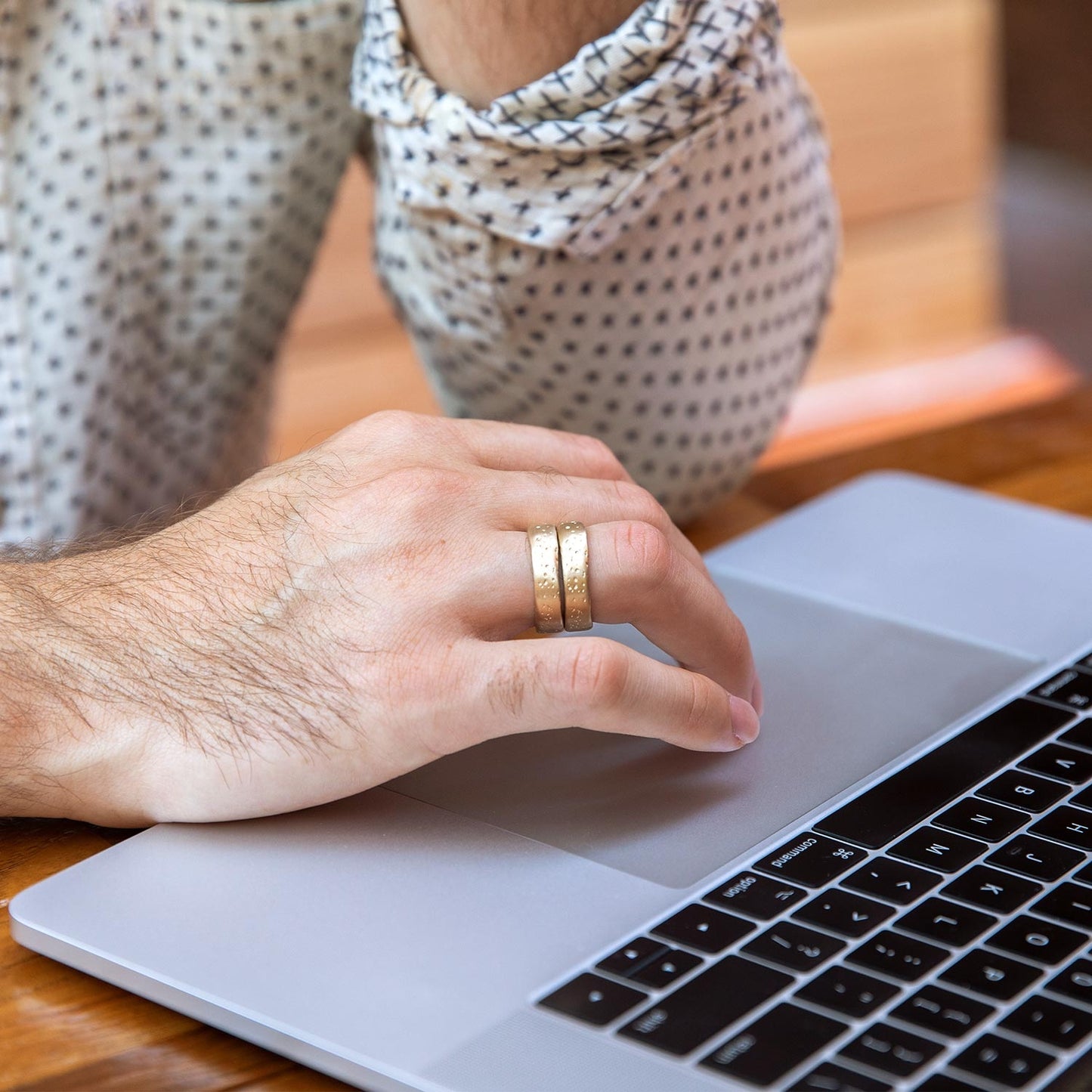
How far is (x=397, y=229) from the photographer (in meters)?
0.66

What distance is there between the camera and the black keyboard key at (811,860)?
0.40 metres

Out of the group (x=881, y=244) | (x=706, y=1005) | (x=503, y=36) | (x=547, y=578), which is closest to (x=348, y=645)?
(x=547, y=578)

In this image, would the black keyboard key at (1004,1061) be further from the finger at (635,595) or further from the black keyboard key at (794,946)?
the finger at (635,595)

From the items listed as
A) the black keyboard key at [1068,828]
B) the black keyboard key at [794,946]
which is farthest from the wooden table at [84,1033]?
the black keyboard key at [1068,828]

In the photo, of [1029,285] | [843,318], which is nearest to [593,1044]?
[843,318]

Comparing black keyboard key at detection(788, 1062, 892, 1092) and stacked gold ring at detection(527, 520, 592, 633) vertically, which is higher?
stacked gold ring at detection(527, 520, 592, 633)

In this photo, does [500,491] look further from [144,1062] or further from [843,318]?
[843,318]

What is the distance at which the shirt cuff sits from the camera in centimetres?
56

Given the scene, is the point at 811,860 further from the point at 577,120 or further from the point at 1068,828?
the point at 577,120

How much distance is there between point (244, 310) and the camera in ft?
2.49

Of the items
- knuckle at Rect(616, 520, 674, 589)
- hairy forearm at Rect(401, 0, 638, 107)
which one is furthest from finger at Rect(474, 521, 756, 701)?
hairy forearm at Rect(401, 0, 638, 107)

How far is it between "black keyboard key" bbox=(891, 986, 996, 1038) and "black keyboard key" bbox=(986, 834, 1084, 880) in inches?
2.5

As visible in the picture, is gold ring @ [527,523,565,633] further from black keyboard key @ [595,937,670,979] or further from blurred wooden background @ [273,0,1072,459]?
blurred wooden background @ [273,0,1072,459]

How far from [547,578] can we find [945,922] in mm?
162
